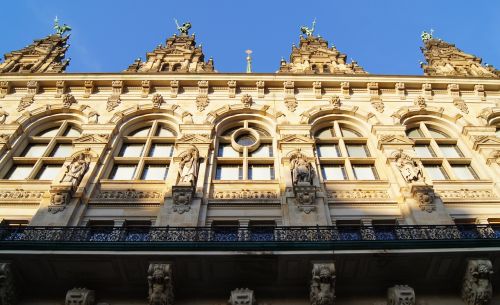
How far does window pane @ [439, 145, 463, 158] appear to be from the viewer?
59.3 feet

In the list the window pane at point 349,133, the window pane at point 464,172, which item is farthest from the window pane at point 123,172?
the window pane at point 464,172

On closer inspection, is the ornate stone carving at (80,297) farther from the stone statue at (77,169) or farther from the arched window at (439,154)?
Result: the arched window at (439,154)

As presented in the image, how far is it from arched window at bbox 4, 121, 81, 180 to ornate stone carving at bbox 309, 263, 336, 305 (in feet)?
34.7

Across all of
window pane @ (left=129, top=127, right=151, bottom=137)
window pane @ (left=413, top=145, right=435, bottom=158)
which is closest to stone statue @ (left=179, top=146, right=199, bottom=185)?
window pane @ (left=129, top=127, right=151, bottom=137)

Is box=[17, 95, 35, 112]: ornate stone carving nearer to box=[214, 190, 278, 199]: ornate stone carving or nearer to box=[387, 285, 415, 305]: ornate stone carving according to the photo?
box=[214, 190, 278, 199]: ornate stone carving

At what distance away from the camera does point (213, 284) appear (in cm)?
1130

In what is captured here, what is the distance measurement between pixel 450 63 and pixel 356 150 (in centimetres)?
1210

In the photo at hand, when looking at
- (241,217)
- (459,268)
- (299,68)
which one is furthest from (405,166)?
(299,68)

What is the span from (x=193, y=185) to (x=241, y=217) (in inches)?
75.4

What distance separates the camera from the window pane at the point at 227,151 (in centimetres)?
1781

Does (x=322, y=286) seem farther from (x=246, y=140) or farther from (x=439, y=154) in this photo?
(x=439, y=154)

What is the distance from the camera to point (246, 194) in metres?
15.0

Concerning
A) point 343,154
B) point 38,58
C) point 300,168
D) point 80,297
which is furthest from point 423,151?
point 38,58

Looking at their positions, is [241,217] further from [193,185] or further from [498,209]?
[498,209]
